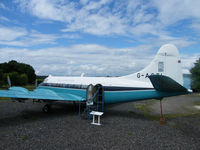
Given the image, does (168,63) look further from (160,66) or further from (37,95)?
(37,95)

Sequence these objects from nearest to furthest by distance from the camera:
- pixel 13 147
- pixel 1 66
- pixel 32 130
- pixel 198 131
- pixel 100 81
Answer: pixel 13 147 → pixel 32 130 → pixel 198 131 → pixel 100 81 → pixel 1 66

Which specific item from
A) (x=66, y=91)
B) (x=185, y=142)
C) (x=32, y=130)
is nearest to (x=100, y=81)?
(x=66, y=91)

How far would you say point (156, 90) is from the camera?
9742 mm

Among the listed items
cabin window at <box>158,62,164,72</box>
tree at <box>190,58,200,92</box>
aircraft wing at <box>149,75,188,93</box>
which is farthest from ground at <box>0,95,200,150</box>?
tree at <box>190,58,200,92</box>

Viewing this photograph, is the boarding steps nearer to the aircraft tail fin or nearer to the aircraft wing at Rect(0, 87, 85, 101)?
the aircraft wing at Rect(0, 87, 85, 101)

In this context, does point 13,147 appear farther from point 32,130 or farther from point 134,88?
point 134,88

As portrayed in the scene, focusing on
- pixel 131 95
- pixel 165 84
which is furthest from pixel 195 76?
pixel 131 95

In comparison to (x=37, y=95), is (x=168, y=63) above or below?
above

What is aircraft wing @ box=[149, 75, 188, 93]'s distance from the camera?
891cm

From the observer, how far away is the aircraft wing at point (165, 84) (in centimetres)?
891

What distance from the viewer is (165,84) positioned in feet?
30.0

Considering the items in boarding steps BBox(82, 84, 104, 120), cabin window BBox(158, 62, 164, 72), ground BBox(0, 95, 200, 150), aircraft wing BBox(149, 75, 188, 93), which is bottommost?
ground BBox(0, 95, 200, 150)

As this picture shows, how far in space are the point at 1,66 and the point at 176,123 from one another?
2492 inches

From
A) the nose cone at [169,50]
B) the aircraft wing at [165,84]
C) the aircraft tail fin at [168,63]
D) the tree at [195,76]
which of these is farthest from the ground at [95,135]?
the tree at [195,76]
